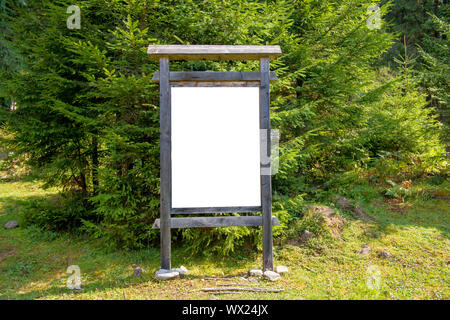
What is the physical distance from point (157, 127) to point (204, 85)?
1.32 m

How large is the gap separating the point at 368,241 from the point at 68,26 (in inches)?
280

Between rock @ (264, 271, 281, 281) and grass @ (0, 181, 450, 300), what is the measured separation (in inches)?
4.2

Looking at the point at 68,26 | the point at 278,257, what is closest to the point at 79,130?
the point at 68,26

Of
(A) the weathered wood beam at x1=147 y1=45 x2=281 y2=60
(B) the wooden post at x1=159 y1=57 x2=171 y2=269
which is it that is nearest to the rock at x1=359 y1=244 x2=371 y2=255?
(B) the wooden post at x1=159 y1=57 x2=171 y2=269

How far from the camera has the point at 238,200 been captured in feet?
13.4

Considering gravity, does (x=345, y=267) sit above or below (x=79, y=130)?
below

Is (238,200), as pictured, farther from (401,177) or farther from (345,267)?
(401,177)

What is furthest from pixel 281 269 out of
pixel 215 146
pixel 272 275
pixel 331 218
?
pixel 215 146

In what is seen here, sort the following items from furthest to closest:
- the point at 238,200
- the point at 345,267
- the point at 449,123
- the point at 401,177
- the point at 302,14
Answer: the point at 401,177
the point at 449,123
the point at 302,14
the point at 345,267
the point at 238,200

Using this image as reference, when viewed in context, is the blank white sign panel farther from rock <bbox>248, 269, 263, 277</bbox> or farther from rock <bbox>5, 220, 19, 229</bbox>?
rock <bbox>5, 220, 19, 229</bbox>

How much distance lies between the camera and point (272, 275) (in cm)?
398

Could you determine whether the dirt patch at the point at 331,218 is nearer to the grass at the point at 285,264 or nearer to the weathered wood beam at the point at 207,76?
the grass at the point at 285,264

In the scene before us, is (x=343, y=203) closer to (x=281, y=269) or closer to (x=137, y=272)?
(x=281, y=269)
